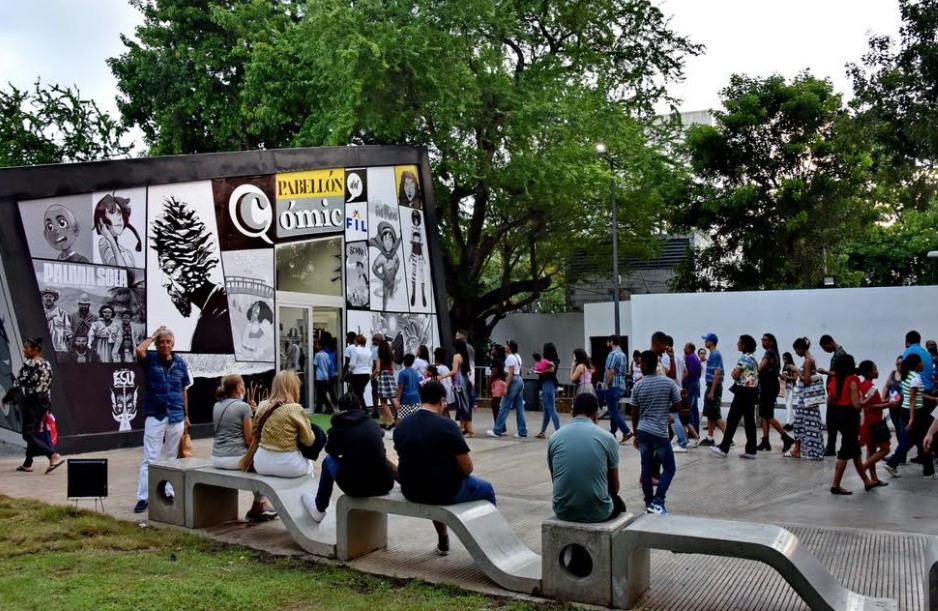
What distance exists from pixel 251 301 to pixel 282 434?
891cm

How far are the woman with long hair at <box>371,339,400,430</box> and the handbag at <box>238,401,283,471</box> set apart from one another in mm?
7092

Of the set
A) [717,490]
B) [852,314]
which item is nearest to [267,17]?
[852,314]

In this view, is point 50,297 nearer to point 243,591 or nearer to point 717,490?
point 243,591

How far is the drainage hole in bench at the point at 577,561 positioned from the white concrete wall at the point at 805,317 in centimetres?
1385

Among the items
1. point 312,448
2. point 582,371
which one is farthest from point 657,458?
point 582,371

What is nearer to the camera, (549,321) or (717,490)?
(717,490)

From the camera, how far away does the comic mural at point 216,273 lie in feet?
42.0

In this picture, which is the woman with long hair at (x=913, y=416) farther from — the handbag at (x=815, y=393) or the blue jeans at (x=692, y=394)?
the blue jeans at (x=692, y=394)

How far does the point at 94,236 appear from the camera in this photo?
13.2m

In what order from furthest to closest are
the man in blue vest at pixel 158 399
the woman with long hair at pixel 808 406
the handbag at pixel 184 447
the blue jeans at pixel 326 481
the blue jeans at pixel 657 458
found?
1. the woman with long hair at pixel 808 406
2. the handbag at pixel 184 447
3. the man in blue vest at pixel 158 399
4. the blue jeans at pixel 657 458
5. the blue jeans at pixel 326 481

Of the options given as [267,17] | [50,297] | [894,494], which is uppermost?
[267,17]

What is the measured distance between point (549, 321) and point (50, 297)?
→ 23.2m

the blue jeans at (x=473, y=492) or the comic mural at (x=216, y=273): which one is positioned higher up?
the comic mural at (x=216, y=273)

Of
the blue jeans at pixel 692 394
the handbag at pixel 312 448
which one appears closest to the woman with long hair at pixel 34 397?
the handbag at pixel 312 448
